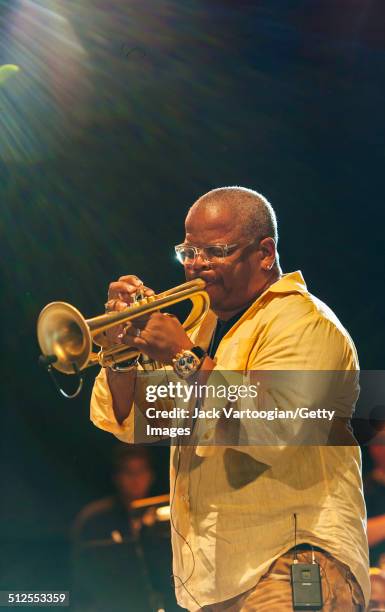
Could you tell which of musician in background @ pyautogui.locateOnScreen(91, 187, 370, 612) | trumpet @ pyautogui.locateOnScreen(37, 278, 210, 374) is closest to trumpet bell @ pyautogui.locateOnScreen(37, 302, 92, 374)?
trumpet @ pyautogui.locateOnScreen(37, 278, 210, 374)

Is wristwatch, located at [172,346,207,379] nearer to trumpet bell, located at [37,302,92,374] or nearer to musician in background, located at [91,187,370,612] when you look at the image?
musician in background, located at [91,187,370,612]

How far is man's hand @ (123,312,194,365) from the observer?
243 centimetres

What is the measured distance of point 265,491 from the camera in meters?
2.35

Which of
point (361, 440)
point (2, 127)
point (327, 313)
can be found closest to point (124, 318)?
point (327, 313)

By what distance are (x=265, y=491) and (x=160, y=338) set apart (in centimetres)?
57

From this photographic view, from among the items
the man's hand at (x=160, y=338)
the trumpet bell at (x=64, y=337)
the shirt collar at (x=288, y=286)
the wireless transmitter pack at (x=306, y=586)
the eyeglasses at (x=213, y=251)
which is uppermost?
the eyeglasses at (x=213, y=251)

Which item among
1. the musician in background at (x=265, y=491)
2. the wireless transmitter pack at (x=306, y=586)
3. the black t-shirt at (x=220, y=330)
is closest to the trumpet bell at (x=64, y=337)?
the musician in background at (x=265, y=491)

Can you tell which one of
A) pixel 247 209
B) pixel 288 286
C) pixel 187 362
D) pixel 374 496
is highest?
pixel 247 209

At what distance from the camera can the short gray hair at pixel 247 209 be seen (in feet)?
9.12

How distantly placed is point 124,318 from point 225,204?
22.7 inches

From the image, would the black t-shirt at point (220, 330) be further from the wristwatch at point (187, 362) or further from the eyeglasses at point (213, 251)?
the wristwatch at point (187, 362)

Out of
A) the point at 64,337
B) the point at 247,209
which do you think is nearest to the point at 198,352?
the point at 64,337

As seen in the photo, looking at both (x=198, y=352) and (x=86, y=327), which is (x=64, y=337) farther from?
(x=198, y=352)

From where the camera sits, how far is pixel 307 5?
3.95m
